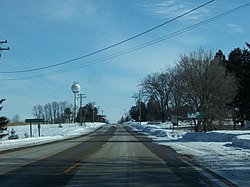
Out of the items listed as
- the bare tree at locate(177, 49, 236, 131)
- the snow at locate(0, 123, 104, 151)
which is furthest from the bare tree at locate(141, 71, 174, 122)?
the bare tree at locate(177, 49, 236, 131)

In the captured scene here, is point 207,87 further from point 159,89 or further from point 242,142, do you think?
point 159,89

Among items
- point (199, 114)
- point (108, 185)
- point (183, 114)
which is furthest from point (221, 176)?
point (183, 114)

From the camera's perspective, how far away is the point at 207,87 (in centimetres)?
4747

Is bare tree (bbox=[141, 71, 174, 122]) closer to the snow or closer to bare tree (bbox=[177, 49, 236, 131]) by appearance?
the snow

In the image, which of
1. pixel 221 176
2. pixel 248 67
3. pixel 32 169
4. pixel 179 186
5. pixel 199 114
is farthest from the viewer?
pixel 199 114

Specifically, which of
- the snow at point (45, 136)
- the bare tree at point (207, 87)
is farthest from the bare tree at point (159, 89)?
the bare tree at point (207, 87)

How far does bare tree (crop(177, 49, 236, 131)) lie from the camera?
47.7 metres

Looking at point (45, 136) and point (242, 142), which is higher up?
point (242, 142)

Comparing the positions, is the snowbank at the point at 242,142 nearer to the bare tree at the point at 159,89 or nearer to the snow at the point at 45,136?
the snow at the point at 45,136

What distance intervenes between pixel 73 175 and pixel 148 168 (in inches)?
125

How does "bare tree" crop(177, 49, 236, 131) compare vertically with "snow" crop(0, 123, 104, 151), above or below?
above

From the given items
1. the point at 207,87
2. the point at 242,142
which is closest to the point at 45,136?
the point at 207,87

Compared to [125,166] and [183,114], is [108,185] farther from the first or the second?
[183,114]

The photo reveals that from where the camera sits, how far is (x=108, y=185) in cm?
1069
